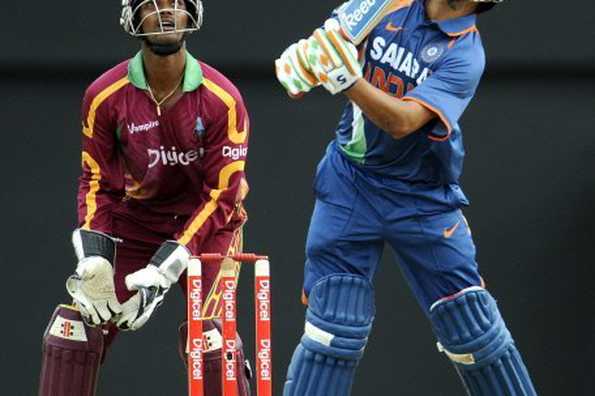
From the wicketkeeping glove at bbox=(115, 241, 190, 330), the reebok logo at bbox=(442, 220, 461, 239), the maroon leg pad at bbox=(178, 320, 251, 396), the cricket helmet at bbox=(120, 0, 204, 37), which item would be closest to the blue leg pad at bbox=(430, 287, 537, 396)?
the reebok logo at bbox=(442, 220, 461, 239)

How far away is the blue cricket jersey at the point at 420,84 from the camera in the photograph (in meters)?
4.89

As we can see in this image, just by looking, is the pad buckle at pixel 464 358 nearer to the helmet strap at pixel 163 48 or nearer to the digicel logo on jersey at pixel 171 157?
the digicel logo on jersey at pixel 171 157

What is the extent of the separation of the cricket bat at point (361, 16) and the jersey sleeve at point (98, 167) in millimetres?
798

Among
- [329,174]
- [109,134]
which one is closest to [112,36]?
[109,134]

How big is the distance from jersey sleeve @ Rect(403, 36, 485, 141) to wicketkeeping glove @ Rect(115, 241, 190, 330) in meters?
0.82

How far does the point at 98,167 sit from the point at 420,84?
1.05m

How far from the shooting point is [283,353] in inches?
261

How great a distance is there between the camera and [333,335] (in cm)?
506

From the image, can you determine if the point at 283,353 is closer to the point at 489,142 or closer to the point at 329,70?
the point at 489,142

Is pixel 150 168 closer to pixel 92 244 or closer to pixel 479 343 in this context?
pixel 92 244

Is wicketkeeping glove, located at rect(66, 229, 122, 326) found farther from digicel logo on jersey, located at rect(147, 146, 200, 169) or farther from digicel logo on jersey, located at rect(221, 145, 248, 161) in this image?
digicel logo on jersey, located at rect(221, 145, 248, 161)

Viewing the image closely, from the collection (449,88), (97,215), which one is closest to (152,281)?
(97,215)

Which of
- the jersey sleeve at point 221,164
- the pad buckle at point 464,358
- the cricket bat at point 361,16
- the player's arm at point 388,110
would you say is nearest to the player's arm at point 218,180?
the jersey sleeve at point 221,164

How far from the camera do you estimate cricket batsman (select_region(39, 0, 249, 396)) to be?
5250 millimetres
